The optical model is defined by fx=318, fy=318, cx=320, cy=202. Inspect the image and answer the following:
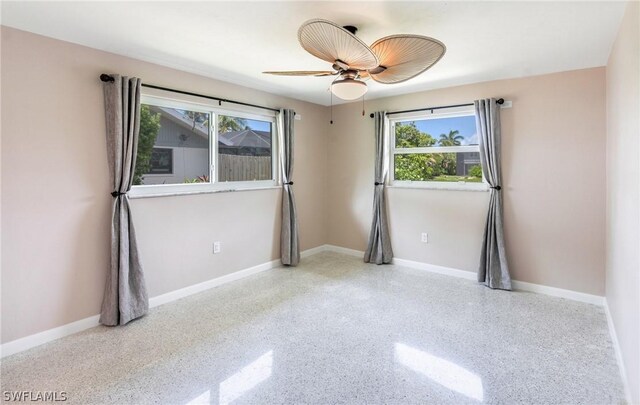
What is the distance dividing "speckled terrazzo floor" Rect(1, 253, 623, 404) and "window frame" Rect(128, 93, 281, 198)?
1.13 metres

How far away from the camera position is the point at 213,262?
362cm

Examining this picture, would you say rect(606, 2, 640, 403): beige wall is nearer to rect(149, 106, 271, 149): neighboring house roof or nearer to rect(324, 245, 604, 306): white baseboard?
rect(324, 245, 604, 306): white baseboard

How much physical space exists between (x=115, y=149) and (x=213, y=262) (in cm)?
155

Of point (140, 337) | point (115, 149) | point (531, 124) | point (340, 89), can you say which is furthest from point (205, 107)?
point (531, 124)

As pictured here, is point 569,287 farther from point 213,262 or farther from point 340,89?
point 213,262

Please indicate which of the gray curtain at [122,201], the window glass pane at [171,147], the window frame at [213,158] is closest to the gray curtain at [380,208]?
the window frame at [213,158]

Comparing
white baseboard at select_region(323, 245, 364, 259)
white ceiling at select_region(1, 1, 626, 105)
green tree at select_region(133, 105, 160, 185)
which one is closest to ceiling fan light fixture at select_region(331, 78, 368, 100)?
white ceiling at select_region(1, 1, 626, 105)

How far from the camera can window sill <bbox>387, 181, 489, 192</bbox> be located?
3.80 metres

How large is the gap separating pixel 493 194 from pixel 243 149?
2.99 metres

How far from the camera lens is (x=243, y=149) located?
398cm

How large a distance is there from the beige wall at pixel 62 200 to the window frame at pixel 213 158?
0.12 metres

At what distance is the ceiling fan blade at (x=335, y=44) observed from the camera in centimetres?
169

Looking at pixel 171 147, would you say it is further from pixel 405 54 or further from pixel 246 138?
pixel 405 54

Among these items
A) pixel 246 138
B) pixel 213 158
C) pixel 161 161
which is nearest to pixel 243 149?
pixel 246 138
